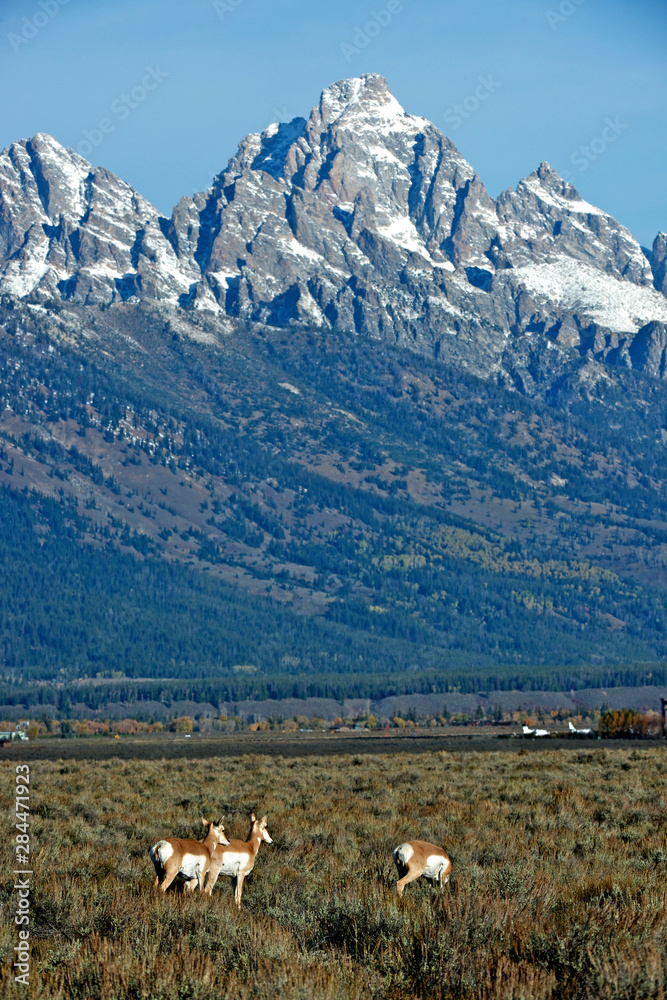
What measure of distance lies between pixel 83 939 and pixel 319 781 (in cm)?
2266

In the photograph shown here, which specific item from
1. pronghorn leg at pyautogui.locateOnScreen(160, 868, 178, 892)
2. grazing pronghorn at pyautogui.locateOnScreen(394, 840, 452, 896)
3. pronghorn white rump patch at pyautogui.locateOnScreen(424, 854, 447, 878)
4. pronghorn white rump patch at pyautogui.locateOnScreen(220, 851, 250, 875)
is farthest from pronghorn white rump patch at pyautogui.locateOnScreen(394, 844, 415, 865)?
pronghorn leg at pyautogui.locateOnScreen(160, 868, 178, 892)

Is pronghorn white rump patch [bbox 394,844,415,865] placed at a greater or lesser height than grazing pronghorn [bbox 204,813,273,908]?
greater

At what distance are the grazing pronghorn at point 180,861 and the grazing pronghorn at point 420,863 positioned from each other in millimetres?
2750

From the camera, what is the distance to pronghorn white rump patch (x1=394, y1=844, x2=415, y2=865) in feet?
50.1

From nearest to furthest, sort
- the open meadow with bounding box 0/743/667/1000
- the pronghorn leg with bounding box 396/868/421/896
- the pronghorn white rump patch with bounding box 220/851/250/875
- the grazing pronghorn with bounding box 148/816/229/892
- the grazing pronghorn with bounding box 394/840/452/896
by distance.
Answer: the open meadow with bounding box 0/743/667/1000 → the pronghorn leg with bounding box 396/868/421/896 → the grazing pronghorn with bounding box 148/816/229/892 → the grazing pronghorn with bounding box 394/840/452/896 → the pronghorn white rump patch with bounding box 220/851/250/875

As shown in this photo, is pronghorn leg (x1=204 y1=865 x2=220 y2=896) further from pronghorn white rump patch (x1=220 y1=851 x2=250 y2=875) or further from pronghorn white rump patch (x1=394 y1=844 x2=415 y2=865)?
pronghorn white rump patch (x1=394 y1=844 x2=415 y2=865)

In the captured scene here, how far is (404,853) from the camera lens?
50.3 feet

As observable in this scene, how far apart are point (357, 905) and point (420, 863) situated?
6.52 ft

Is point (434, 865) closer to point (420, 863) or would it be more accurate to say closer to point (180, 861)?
point (420, 863)

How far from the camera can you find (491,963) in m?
10.9

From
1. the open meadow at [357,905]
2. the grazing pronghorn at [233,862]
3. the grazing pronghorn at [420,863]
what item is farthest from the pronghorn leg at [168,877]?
the grazing pronghorn at [420,863]

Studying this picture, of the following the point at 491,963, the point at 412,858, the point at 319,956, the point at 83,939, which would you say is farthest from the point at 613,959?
the point at 83,939

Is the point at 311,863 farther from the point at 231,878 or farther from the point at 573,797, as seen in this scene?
the point at 573,797

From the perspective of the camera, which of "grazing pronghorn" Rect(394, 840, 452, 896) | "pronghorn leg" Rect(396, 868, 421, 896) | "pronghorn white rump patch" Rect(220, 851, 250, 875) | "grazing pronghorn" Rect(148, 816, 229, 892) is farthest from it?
"pronghorn white rump patch" Rect(220, 851, 250, 875)
